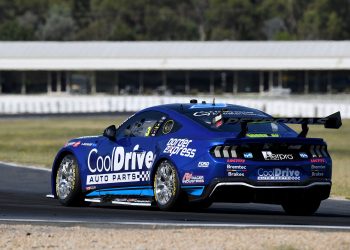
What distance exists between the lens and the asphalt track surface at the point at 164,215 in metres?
12.8

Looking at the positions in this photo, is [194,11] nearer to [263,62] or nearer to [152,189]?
[263,62]

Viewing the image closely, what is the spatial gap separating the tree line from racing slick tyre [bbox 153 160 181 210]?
368ft

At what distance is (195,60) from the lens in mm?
88500

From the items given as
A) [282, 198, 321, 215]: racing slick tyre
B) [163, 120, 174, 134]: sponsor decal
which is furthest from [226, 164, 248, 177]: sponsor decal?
[163, 120, 174, 134]: sponsor decal

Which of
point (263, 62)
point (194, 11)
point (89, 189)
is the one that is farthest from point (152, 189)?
point (194, 11)

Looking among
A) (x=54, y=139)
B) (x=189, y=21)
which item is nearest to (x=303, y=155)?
(x=54, y=139)

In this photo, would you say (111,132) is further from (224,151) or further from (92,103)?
(92,103)

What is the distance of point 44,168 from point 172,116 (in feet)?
35.2

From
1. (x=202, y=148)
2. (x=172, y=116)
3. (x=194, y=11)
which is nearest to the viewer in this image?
(x=202, y=148)

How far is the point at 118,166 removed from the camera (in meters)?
15.0

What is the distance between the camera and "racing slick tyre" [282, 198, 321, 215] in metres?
14.5

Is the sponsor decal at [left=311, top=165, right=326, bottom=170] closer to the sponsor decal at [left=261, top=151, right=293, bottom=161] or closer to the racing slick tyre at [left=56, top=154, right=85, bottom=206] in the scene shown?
the sponsor decal at [left=261, top=151, right=293, bottom=161]

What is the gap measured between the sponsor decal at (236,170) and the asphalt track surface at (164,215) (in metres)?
0.51

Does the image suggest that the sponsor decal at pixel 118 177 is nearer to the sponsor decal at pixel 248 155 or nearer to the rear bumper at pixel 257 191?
the rear bumper at pixel 257 191
